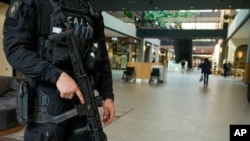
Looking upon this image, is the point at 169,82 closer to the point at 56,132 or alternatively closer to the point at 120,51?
the point at 120,51

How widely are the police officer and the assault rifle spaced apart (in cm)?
4

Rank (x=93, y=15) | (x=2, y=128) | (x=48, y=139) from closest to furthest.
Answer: (x=48, y=139) → (x=93, y=15) → (x=2, y=128)

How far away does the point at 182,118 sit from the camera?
5.56 m

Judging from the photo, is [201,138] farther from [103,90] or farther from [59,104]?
[59,104]

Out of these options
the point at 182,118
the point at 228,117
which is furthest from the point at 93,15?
the point at 228,117

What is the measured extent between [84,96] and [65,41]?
0.27 m

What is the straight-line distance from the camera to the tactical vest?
4.26 ft

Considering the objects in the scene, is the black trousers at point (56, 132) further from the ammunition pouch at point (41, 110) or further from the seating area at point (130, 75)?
the seating area at point (130, 75)

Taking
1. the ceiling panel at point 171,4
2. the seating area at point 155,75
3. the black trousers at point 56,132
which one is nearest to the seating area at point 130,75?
the seating area at point 155,75

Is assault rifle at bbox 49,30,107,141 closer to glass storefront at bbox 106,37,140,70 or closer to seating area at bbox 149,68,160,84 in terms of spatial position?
seating area at bbox 149,68,160,84

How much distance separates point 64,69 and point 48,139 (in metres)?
0.34

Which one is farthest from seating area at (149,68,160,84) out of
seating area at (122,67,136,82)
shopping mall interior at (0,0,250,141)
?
seating area at (122,67,136,82)

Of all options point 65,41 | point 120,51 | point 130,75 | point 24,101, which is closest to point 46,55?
point 65,41

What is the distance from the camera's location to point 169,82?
14.4 metres
